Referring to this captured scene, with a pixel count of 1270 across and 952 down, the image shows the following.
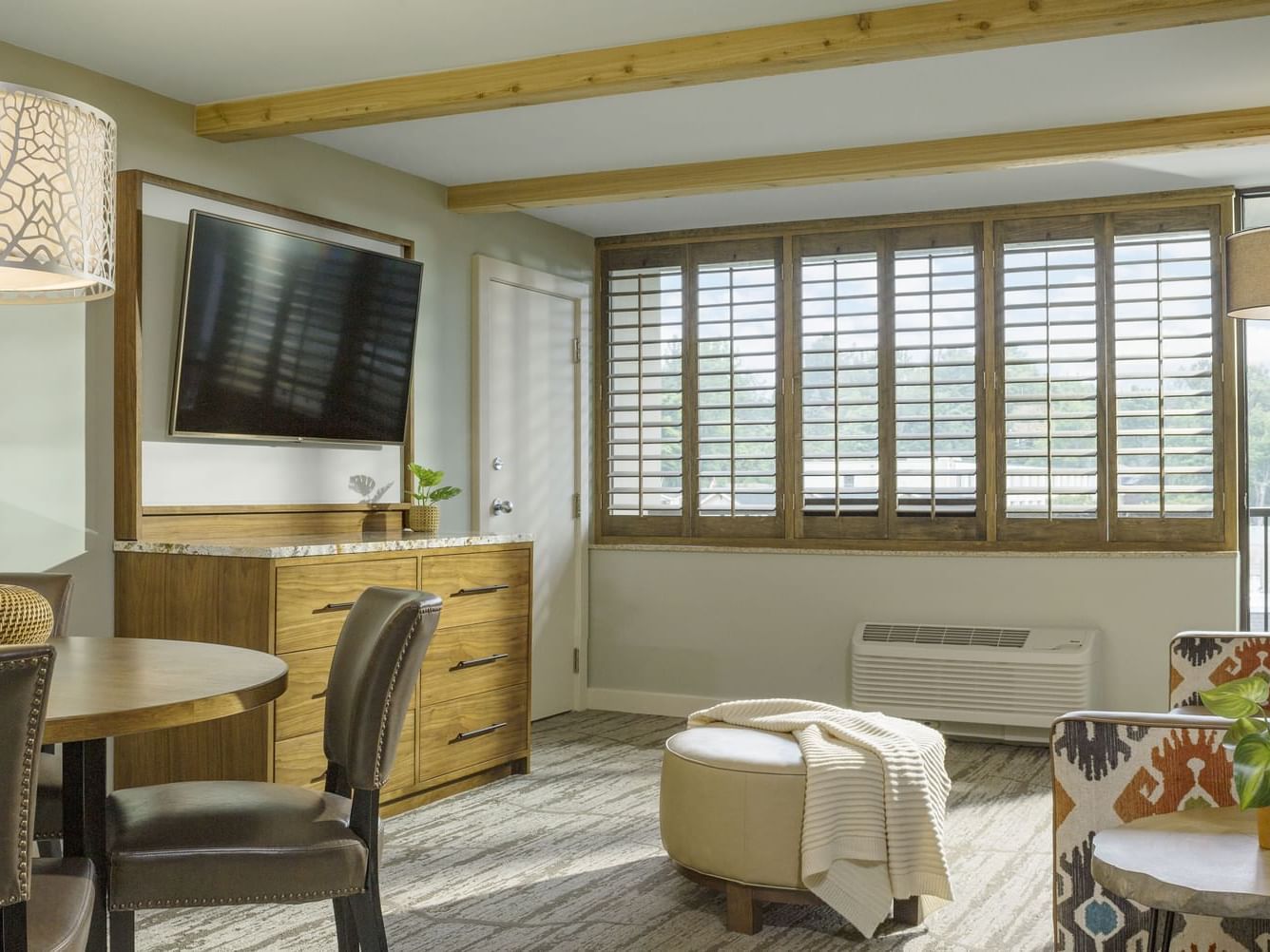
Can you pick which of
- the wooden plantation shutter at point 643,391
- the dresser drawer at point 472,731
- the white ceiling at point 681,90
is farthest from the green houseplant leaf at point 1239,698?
the wooden plantation shutter at point 643,391

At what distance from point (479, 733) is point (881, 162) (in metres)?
2.51

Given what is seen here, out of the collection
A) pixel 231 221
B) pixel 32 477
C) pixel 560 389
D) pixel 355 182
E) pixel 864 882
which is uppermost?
pixel 355 182

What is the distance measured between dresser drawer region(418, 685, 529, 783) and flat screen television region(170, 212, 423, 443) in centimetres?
103

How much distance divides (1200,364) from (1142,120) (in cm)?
126

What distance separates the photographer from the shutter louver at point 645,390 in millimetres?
5922

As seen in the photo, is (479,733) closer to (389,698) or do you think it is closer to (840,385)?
(389,698)

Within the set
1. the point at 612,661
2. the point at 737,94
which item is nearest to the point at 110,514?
the point at 737,94

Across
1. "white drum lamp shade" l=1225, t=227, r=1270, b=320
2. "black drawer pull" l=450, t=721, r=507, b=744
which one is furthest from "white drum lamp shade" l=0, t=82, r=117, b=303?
"white drum lamp shade" l=1225, t=227, r=1270, b=320

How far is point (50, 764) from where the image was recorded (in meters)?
2.60

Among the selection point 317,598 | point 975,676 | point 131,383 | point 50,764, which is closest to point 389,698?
point 50,764

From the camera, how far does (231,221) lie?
388 centimetres

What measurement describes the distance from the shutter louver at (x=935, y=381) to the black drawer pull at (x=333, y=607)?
8.83ft

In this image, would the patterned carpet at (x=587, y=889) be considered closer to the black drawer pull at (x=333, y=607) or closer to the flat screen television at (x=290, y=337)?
the black drawer pull at (x=333, y=607)

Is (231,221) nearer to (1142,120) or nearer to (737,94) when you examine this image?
(737,94)
